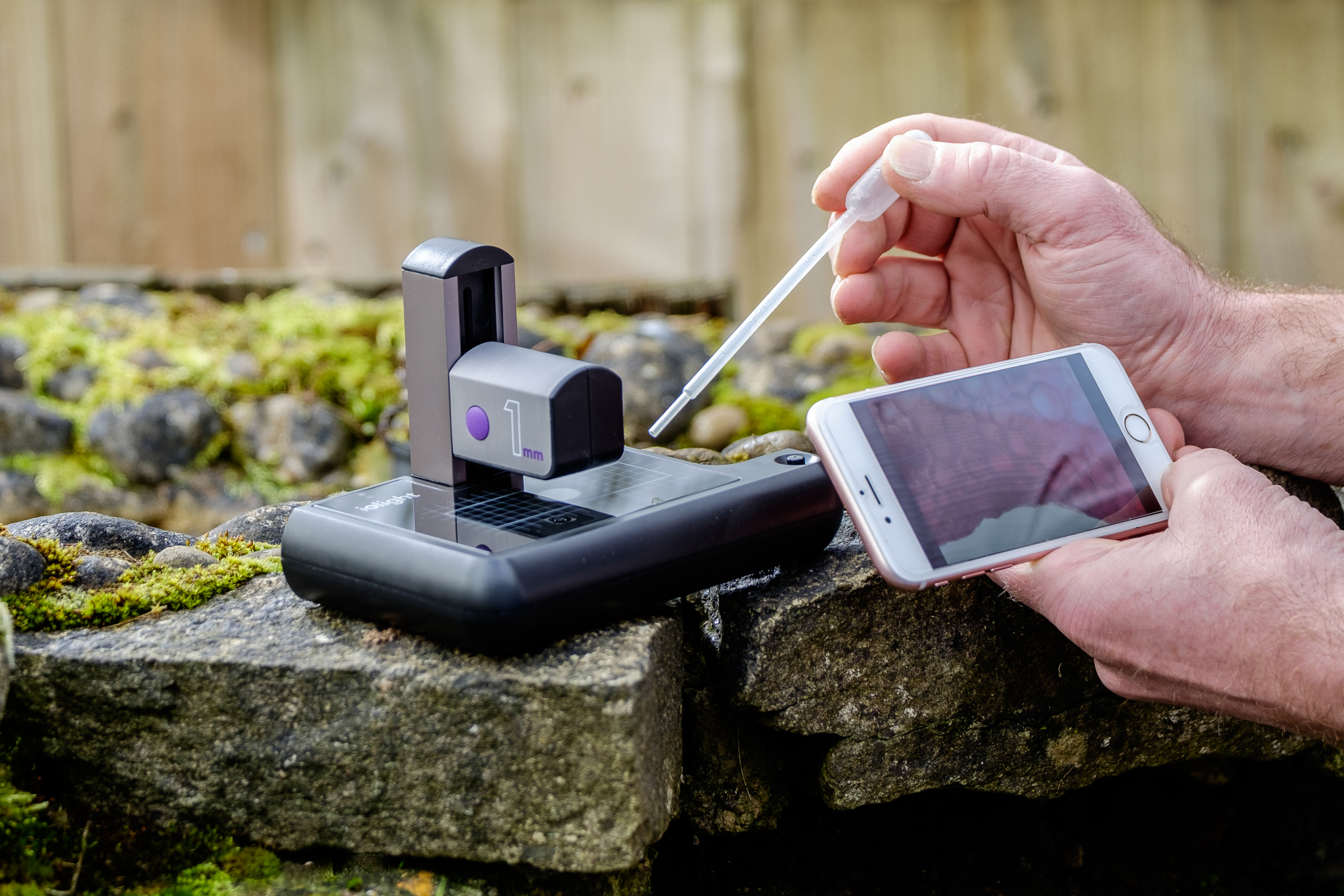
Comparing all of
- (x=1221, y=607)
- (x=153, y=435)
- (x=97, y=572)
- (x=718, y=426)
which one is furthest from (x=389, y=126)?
(x=1221, y=607)

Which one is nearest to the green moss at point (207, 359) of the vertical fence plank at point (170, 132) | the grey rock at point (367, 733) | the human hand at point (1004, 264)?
the vertical fence plank at point (170, 132)

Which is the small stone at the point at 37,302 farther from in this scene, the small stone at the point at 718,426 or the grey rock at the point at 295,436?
the small stone at the point at 718,426

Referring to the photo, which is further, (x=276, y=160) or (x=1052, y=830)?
(x=276, y=160)

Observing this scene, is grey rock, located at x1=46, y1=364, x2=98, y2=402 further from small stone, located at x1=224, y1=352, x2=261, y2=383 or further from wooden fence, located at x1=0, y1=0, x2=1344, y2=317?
wooden fence, located at x1=0, y1=0, x2=1344, y2=317

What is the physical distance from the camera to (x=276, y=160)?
3484 millimetres

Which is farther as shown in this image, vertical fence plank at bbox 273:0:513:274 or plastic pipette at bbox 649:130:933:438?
vertical fence plank at bbox 273:0:513:274

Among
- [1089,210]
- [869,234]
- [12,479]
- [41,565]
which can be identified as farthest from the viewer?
[12,479]

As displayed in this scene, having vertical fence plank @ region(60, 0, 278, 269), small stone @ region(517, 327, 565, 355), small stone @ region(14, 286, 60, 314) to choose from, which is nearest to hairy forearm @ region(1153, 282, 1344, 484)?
small stone @ region(517, 327, 565, 355)

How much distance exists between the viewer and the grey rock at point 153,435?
2.35 m

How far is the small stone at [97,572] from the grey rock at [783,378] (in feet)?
4.54

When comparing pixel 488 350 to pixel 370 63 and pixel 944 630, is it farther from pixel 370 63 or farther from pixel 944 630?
pixel 370 63

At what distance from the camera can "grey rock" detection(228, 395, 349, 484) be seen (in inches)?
94.0

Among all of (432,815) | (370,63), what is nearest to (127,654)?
(432,815)

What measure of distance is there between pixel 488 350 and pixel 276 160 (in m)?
2.67
